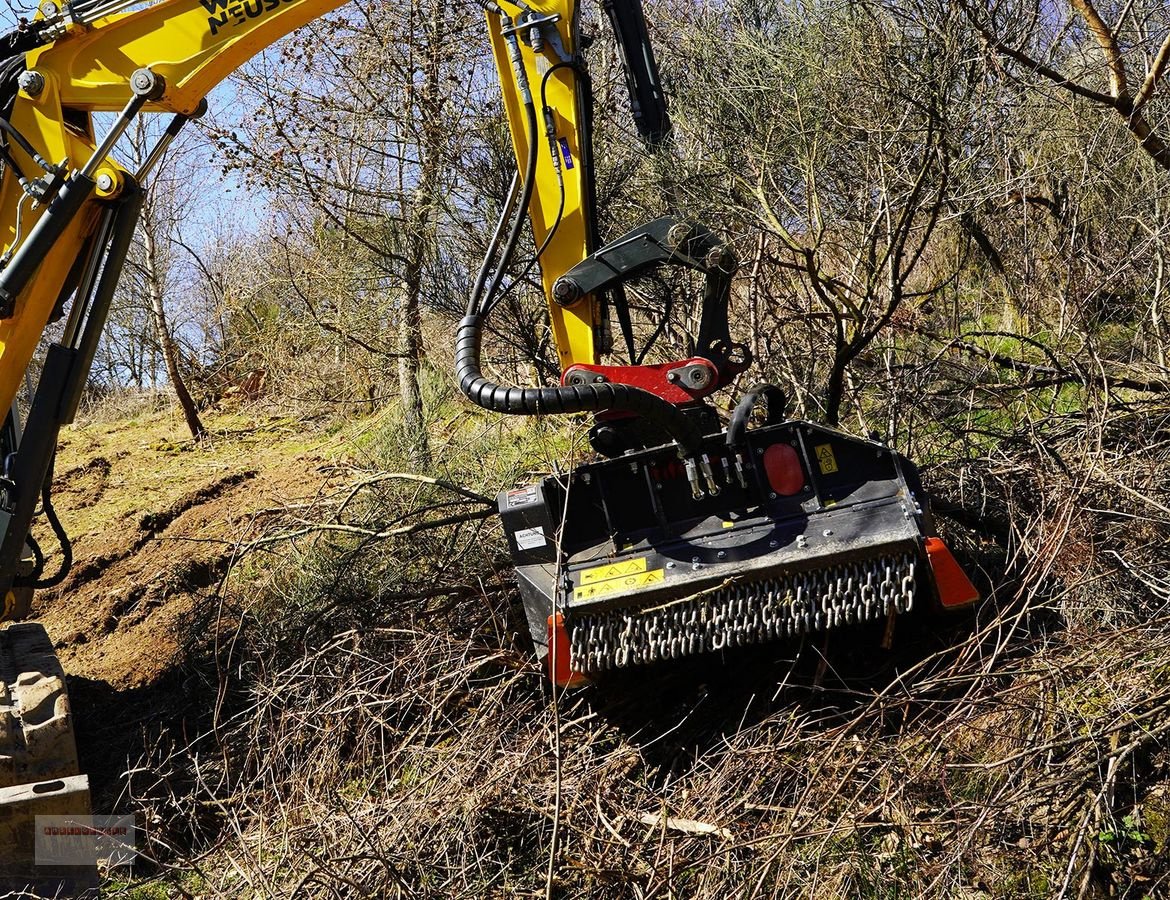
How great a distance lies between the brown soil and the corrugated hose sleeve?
1872mm

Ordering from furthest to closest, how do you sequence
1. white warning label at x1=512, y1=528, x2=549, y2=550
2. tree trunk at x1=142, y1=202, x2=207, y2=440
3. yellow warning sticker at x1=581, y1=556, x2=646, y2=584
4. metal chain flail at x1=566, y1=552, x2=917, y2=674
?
tree trunk at x1=142, y1=202, x2=207, y2=440 → white warning label at x1=512, y1=528, x2=549, y2=550 → yellow warning sticker at x1=581, y1=556, x2=646, y2=584 → metal chain flail at x1=566, y1=552, x2=917, y2=674

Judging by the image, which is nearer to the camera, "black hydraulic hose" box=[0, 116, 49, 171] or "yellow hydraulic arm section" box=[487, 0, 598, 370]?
"yellow hydraulic arm section" box=[487, 0, 598, 370]

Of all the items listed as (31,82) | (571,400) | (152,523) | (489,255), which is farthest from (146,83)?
(152,523)

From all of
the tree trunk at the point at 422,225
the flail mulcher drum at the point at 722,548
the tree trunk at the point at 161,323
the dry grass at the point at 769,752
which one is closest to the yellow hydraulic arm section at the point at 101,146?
the flail mulcher drum at the point at 722,548

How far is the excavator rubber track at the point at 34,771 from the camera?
466 centimetres

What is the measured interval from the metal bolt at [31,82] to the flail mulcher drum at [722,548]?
2.58 metres

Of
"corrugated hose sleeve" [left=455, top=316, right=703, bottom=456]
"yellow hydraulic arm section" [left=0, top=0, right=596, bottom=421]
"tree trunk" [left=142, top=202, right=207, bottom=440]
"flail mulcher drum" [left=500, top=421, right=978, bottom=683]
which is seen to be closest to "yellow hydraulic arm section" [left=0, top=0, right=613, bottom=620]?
"yellow hydraulic arm section" [left=0, top=0, right=596, bottom=421]

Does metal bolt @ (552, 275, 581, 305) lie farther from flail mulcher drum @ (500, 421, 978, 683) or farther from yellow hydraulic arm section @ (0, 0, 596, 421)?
flail mulcher drum @ (500, 421, 978, 683)

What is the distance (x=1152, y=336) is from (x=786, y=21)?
346 centimetres

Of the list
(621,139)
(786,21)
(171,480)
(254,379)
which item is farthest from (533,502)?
(254,379)

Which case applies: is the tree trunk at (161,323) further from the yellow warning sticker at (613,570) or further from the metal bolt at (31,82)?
the yellow warning sticker at (613,570)

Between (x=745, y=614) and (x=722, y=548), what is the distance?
26 centimetres

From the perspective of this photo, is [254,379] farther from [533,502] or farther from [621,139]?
[533,502]

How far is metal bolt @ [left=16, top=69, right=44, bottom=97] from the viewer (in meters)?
5.09
